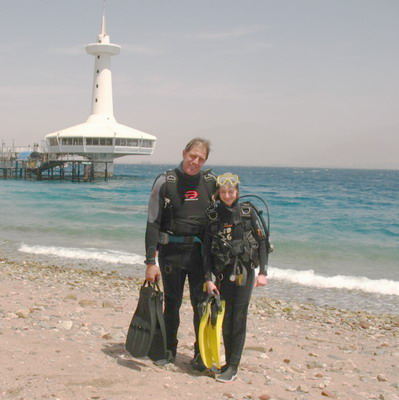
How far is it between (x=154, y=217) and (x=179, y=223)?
8.7 inches

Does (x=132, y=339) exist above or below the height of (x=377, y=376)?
above

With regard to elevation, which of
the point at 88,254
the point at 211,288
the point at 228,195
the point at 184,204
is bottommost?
the point at 88,254

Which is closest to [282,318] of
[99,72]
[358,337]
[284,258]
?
[358,337]

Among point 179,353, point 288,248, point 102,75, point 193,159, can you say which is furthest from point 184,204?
point 102,75

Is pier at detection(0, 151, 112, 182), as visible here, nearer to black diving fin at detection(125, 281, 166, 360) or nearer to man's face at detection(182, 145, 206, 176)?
black diving fin at detection(125, 281, 166, 360)

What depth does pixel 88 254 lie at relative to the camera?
1433 cm

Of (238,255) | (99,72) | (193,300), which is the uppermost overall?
(99,72)

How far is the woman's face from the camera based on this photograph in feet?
13.6

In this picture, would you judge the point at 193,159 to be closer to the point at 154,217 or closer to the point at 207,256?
the point at 154,217

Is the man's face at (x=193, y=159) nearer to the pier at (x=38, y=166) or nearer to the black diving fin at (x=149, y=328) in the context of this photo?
the black diving fin at (x=149, y=328)

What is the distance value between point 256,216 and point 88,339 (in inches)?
97.9

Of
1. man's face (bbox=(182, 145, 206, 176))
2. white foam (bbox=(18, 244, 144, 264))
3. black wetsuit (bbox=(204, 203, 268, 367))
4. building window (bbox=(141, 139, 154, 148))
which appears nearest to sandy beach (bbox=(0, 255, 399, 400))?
black wetsuit (bbox=(204, 203, 268, 367))

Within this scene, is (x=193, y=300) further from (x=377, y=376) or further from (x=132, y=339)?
(x=377, y=376)

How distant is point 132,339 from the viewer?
4637mm
